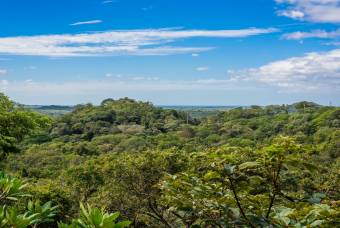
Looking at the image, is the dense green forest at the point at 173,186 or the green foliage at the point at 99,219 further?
the dense green forest at the point at 173,186

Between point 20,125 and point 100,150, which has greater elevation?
point 20,125

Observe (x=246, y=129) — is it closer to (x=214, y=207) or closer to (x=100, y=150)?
(x=100, y=150)

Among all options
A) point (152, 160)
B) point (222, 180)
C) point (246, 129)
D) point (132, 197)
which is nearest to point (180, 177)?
point (222, 180)

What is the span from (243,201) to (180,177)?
0.52m

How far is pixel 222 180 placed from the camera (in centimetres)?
354

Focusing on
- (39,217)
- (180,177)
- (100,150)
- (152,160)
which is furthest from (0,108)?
(100,150)

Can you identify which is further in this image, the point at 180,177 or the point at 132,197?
the point at 132,197

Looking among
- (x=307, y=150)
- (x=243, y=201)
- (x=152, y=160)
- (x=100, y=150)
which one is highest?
(x=307, y=150)

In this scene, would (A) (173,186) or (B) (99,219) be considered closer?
(B) (99,219)

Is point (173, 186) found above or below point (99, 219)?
below

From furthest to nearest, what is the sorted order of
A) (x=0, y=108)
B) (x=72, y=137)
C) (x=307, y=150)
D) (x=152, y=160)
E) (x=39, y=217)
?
1. (x=72, y=137)
2. (x=152, y=160)
3. (x=0, y=108)
4. (x=307, y=150)
5. (x=39, y=217)

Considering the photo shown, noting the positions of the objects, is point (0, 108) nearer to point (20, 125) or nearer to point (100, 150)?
point (20, 125)

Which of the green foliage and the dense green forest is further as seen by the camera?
the dense green forest

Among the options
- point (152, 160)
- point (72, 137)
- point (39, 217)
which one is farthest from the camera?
point (72, 137)
